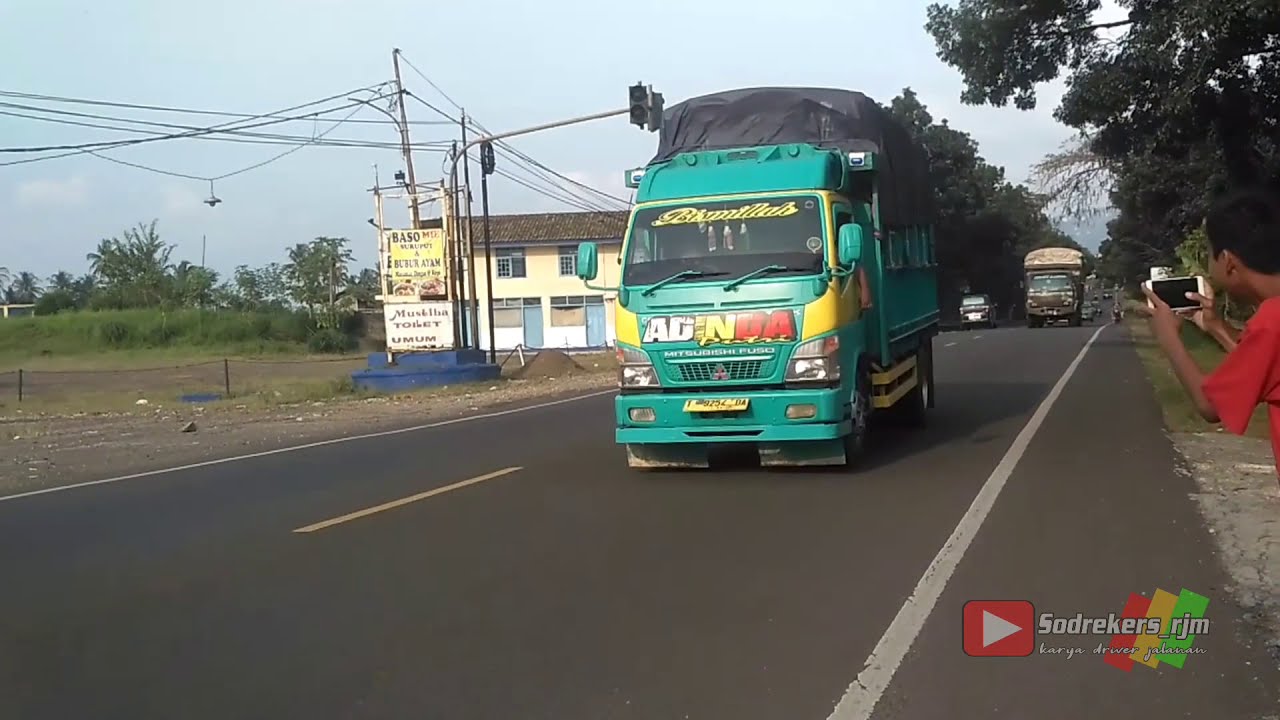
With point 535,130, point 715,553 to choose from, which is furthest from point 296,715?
point 535,130

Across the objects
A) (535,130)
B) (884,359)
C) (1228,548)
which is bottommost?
(1228,548)

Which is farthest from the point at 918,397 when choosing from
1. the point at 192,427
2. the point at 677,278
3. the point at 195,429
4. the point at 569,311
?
the point at 569,311

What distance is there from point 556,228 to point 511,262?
269 centimetres

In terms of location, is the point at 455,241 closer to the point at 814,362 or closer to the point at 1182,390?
the point at 1182,390

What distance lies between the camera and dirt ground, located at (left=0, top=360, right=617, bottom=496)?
13.8 m

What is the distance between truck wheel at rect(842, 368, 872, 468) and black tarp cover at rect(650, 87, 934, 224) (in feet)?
6.69

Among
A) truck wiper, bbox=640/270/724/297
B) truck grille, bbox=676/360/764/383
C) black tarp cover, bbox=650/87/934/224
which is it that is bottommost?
truck grille, bbox=676/360/764/383

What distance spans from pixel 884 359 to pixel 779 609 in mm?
5656

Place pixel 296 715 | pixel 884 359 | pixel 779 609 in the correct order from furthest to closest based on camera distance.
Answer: pixel 884 359
pixel 779 609
pixel 296 715

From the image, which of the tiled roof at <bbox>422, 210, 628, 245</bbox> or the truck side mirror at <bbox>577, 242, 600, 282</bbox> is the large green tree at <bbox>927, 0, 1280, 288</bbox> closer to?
the truck side mirror at <bbox>577, 242, 600, 282</bbox>

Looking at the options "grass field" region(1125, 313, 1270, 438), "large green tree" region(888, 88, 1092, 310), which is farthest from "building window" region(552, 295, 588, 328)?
"grass field" region(1125, 313, 1270, 438)

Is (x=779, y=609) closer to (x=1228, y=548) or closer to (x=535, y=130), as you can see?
(x=1228, y=548)

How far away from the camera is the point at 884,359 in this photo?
37.0 feet

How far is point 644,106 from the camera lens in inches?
857
